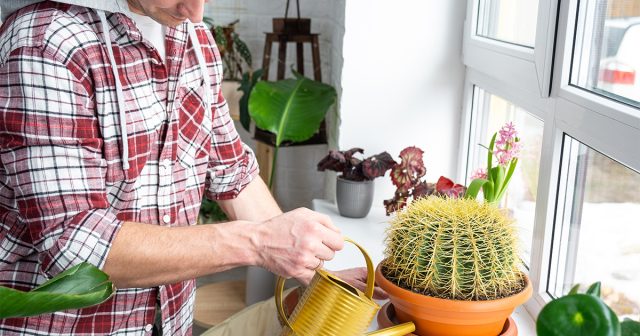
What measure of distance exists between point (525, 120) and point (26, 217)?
1167 millimetres

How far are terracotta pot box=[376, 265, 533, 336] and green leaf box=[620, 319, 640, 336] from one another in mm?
574

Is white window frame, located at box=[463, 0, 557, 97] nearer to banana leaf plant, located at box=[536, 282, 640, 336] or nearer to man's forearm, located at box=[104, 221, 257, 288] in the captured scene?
man's forearm, located at box=[104, 221, 257, 288]

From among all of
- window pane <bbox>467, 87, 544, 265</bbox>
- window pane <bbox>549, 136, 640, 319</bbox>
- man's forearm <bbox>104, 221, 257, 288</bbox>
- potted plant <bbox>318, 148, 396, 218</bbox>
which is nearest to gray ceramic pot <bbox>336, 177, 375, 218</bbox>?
potted plant <bbox>318, 148, 396, 218</bbox>

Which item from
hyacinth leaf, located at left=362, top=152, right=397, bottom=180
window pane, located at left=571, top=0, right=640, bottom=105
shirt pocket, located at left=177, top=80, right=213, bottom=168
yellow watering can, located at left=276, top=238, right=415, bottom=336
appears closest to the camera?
yellow watering can, located at left=276, top=238, right=415, bottom=336

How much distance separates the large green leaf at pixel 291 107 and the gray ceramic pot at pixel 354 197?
465 mm

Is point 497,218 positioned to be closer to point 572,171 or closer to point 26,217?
point 572,171

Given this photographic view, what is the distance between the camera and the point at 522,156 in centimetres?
193

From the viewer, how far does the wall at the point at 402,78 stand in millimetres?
2279

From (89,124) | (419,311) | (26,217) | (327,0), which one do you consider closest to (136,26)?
(89,124)

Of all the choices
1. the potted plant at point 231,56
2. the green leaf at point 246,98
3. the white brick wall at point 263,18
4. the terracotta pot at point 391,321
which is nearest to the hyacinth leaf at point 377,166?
the terracotta pot at point 391,321

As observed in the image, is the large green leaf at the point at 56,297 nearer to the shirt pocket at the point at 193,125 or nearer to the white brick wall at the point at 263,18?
the shirt pocket at the point at 193,125

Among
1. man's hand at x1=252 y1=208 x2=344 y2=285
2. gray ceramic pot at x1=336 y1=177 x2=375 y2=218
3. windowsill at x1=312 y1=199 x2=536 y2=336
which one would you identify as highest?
man's hand at x1=252 y1=208 x2=344 y2=285

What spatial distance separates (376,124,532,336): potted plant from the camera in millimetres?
1184

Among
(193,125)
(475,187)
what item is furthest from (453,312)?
(193,125)
